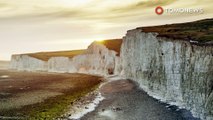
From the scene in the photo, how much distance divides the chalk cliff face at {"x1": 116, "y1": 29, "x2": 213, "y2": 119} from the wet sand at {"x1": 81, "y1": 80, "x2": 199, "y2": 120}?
4.94 feet

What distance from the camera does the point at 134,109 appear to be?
4609 cm

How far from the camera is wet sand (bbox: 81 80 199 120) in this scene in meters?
41.2

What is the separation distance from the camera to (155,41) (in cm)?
6088

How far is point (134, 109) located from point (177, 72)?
7359 mm

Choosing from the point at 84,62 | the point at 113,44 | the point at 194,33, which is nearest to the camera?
the point at 194,33

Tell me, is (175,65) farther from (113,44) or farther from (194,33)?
(113,44)

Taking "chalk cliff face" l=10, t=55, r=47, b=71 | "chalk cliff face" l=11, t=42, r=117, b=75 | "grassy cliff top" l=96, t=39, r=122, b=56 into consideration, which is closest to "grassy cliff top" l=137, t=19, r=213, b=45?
"chalk cliff face" l=11, t=42, r=117, b=75

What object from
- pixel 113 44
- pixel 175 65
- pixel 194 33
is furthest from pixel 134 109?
pixel 113 44

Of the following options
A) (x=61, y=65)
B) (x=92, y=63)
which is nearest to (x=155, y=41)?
(x=92, y=63)

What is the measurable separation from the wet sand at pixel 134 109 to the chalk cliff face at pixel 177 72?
1.51 meters

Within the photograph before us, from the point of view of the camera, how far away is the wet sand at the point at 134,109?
4119cm

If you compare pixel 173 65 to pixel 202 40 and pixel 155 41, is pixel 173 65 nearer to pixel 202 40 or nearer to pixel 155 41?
pixel 202 40

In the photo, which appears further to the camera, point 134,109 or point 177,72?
point 177,72

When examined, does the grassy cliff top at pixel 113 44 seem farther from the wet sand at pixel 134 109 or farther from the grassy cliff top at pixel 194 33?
the wet sand at pixel 134 109
